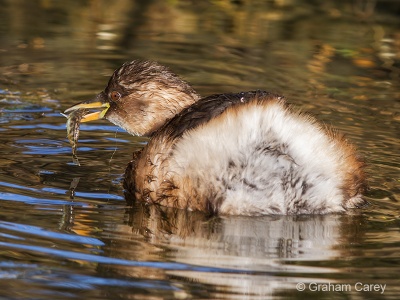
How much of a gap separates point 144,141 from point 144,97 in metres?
1.18

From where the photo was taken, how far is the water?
5.14 m

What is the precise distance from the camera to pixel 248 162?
593 cm

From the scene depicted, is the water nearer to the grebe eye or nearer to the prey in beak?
the prey in beak

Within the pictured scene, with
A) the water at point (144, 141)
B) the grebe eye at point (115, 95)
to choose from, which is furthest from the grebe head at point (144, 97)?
the water at point (144, 141)

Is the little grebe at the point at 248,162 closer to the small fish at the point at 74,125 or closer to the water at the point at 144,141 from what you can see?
the water at the point at 144,141

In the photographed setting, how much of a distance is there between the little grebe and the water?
13 centimetres

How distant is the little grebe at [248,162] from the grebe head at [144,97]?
1.46 feet

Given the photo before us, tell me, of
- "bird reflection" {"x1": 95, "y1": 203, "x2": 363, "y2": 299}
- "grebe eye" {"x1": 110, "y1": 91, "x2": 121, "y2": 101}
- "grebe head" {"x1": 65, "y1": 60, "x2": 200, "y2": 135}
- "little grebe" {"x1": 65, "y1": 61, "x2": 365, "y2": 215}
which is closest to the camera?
"bird reflection" {"x1": 95, "y1": 203, "x2": 363, "y2": 299}

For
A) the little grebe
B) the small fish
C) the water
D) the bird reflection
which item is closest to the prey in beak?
the small fish

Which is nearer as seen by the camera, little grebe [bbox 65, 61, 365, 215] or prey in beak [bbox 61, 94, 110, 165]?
little grebe [bbox 65, 61, 365, 215]

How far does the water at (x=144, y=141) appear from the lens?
514 cm

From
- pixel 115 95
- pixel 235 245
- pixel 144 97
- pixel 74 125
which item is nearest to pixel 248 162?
pixel 235 245

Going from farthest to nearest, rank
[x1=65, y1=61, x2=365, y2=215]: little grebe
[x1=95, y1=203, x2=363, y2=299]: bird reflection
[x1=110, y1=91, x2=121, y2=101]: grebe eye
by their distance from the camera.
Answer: [x1=110, y1=91, x2=121, y2=101]: grebe eye, [x1=65, y1=61, x2=365, y2=215]: little grebe, [x1=95, y1=203, x2=363, y2=299]: bird reflection

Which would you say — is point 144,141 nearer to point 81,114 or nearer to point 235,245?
point 81,114
